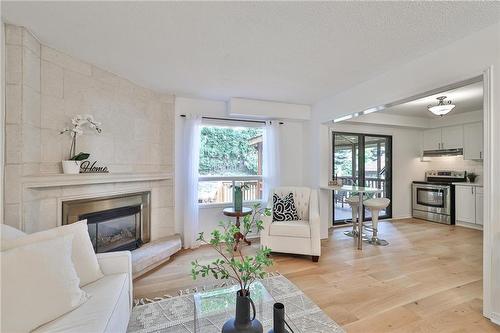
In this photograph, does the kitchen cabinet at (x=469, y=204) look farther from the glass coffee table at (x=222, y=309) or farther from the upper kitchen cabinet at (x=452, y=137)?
the glass coffee table at (x=222, y=309)

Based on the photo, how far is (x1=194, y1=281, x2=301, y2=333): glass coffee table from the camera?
1.40 m

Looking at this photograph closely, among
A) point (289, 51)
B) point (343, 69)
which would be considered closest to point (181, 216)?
point (289, 51)

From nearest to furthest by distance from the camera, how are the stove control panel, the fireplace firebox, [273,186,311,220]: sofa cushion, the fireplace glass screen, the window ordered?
1. the fireplace firebox
2. the fireplace glass screen
3. [273,186,311,220]: sofa cushion
4. the window
5. the stove control panel

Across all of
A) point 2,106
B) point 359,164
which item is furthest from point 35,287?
point 359,164

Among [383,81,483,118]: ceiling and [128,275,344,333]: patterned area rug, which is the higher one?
[383,81,483,118]: ceiling

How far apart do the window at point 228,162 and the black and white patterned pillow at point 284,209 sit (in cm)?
72

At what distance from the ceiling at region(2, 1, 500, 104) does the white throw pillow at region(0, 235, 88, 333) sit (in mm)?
1627

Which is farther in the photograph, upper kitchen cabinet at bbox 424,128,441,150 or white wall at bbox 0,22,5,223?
upper kitchen cabinet at bbox 424,128,441,150

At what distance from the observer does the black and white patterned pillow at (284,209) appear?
135 inches

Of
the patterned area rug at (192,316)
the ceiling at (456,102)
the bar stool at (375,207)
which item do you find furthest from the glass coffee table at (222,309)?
the ceiling at (456,102)

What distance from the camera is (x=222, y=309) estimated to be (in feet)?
4.98

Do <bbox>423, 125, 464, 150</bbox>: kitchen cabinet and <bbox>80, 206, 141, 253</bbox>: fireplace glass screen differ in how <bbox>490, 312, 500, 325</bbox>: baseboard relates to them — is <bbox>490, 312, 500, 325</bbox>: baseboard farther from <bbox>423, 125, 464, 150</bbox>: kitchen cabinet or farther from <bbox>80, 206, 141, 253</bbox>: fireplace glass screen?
<bbox>423, 125, 464, 150</bbox>: kitchen cabinet

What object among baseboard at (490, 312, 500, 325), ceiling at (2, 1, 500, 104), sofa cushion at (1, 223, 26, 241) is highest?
ceiling at (2, 1, 500, 104)

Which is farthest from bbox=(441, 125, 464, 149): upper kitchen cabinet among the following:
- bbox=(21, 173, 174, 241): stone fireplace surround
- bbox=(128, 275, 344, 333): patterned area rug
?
bbox=(21, 173, 174, 241): stone fireplace surround
